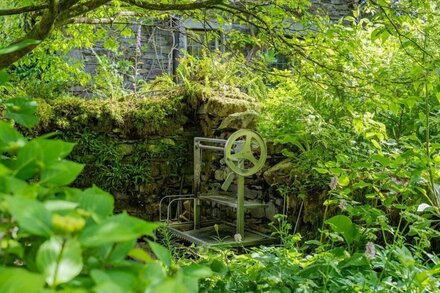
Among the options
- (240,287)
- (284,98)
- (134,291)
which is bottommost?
(240,287)

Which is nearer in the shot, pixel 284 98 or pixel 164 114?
pixel 284 98

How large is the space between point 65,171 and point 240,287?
1.32 metres

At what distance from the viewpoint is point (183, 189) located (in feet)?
17.7

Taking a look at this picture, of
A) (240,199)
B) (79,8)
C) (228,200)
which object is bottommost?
(228,200)

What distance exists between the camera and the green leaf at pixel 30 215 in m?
0.46

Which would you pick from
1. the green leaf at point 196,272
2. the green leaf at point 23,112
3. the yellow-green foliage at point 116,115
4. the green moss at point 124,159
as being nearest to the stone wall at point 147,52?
the yellow-green foliage at point 116,115

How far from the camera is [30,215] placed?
0.47 metres

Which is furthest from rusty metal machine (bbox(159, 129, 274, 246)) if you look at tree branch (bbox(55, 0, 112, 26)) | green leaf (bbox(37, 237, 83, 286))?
green leaf (bbox(37, 237, 83, 286))

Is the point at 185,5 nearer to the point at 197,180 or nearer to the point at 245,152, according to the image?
the point at 245,152

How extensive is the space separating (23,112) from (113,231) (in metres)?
0.34

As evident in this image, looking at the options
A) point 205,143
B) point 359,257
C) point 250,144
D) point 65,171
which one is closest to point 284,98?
point 250,144

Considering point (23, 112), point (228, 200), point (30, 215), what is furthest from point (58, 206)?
point (228, 200)

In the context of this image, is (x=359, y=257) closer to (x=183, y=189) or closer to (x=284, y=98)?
(x=284, y=98)

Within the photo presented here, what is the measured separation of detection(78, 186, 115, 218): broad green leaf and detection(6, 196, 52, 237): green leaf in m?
0.07
